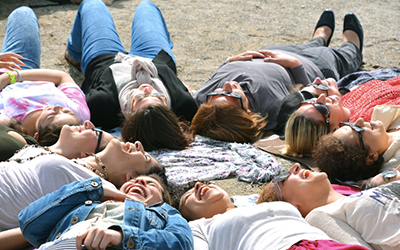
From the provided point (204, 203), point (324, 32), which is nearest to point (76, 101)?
point (204, 203)

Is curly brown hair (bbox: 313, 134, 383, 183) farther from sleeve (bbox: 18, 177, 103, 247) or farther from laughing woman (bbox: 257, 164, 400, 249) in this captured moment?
sleeve (bbox: 18, 177, 103, 247)

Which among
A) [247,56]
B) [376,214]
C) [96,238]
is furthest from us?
[247,56]

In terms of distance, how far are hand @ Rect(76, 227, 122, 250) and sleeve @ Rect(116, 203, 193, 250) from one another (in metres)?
0.07

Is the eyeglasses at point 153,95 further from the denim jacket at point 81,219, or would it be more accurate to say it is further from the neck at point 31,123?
the denim jacket at point 81,219

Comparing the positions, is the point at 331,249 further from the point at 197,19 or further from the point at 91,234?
the point at 197,19

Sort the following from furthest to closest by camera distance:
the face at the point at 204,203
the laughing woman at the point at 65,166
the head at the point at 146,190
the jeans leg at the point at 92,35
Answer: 1. the jeans leg at the point at 92,35
2. the face at the point at 204,203
3. the head at the point at 146,190
4. the laughing woman at the point at 65,166

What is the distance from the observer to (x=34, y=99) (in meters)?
3.84

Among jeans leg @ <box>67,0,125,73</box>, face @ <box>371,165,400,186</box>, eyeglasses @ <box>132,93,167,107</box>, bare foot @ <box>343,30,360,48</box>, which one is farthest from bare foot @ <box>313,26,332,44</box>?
face @ <box>371,165,400,186</box>

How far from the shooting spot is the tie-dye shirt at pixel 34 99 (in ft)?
12.3

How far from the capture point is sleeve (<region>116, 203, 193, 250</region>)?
1.87 meters

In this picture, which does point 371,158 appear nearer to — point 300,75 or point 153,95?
point 300,75

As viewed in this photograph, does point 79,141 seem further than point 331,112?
No

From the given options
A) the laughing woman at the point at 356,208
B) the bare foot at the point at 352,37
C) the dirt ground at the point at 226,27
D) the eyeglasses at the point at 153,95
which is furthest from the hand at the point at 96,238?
the bare foot at the point at 352,37

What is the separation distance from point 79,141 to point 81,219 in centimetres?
114
